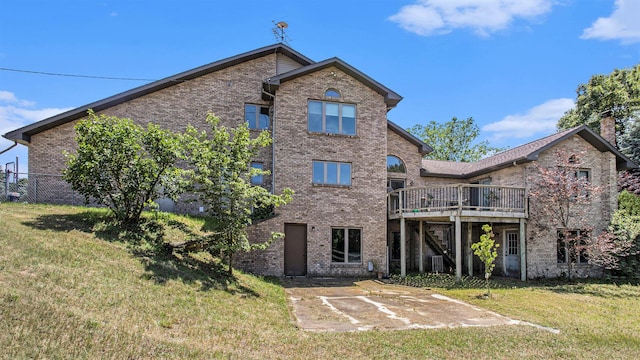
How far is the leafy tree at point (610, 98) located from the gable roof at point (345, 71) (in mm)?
20124

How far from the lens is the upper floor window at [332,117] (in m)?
18.0

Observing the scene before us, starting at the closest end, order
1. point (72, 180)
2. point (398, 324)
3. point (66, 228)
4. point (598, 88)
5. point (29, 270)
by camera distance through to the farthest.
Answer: point (29, 270) < point (398, 324) < point (66, 228) < point (72, 180) < point (598, 88)

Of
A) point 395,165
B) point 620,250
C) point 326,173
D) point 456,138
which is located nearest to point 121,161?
point 326,173

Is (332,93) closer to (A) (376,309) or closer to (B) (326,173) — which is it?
(B) (326,173)

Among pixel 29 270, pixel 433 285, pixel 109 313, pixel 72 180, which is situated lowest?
pixel 433 285

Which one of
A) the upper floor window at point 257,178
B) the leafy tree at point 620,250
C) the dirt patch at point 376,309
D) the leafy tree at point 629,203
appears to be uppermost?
the upper floor window at point 257,178

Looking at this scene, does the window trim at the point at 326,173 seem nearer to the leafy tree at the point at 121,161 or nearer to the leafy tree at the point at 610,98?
the leafy tree at the point at 121,161

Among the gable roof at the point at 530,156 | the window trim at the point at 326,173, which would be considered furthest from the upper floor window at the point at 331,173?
the gable roof at the point at 530,156

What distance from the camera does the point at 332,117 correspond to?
18203 mm

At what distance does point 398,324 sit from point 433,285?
675cm

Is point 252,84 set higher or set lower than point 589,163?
higher

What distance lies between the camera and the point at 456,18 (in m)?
15.1

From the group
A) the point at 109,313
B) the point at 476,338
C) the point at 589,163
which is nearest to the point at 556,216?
the point at 589,163

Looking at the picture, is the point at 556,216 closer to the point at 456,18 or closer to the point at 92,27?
the point at 456,18
